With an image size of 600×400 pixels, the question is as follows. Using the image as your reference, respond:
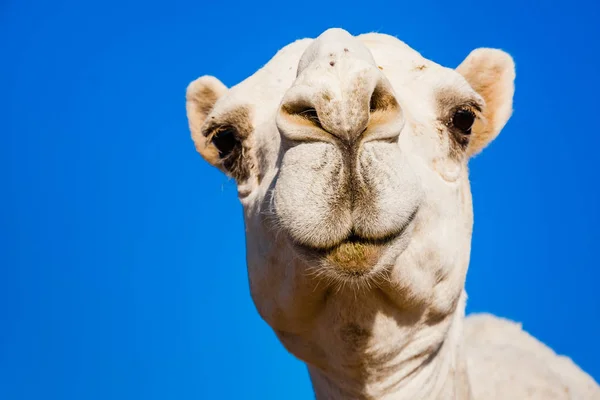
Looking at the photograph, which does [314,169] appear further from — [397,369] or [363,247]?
[397,369]

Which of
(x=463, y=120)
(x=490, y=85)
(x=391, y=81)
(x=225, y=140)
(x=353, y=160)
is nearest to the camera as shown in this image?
(x=353, y=160)

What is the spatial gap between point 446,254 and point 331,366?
79 centimetres

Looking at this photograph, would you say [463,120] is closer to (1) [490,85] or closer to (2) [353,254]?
(1) [490,85]

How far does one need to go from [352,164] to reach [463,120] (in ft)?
4.62

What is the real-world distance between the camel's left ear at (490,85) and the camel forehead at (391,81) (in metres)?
0.62

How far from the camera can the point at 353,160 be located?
2.25 metres

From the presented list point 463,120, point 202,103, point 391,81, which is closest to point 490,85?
point 463,120

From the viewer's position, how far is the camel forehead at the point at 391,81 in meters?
3.25

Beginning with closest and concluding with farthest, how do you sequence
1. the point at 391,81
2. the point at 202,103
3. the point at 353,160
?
the point at 353,160 < the point at 391,81 < the point at 202,103

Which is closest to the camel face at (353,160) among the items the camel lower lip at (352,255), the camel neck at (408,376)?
the camel lower lip at (352,255)

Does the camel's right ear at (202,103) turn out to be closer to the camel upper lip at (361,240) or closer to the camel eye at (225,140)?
the camel eye at (225,140)

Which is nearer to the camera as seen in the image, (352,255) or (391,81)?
(352,255)

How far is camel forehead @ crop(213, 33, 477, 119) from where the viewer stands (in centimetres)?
325

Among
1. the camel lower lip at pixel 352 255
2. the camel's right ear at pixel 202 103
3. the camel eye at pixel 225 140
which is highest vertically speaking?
the camel's right ear at pixel 202 103
